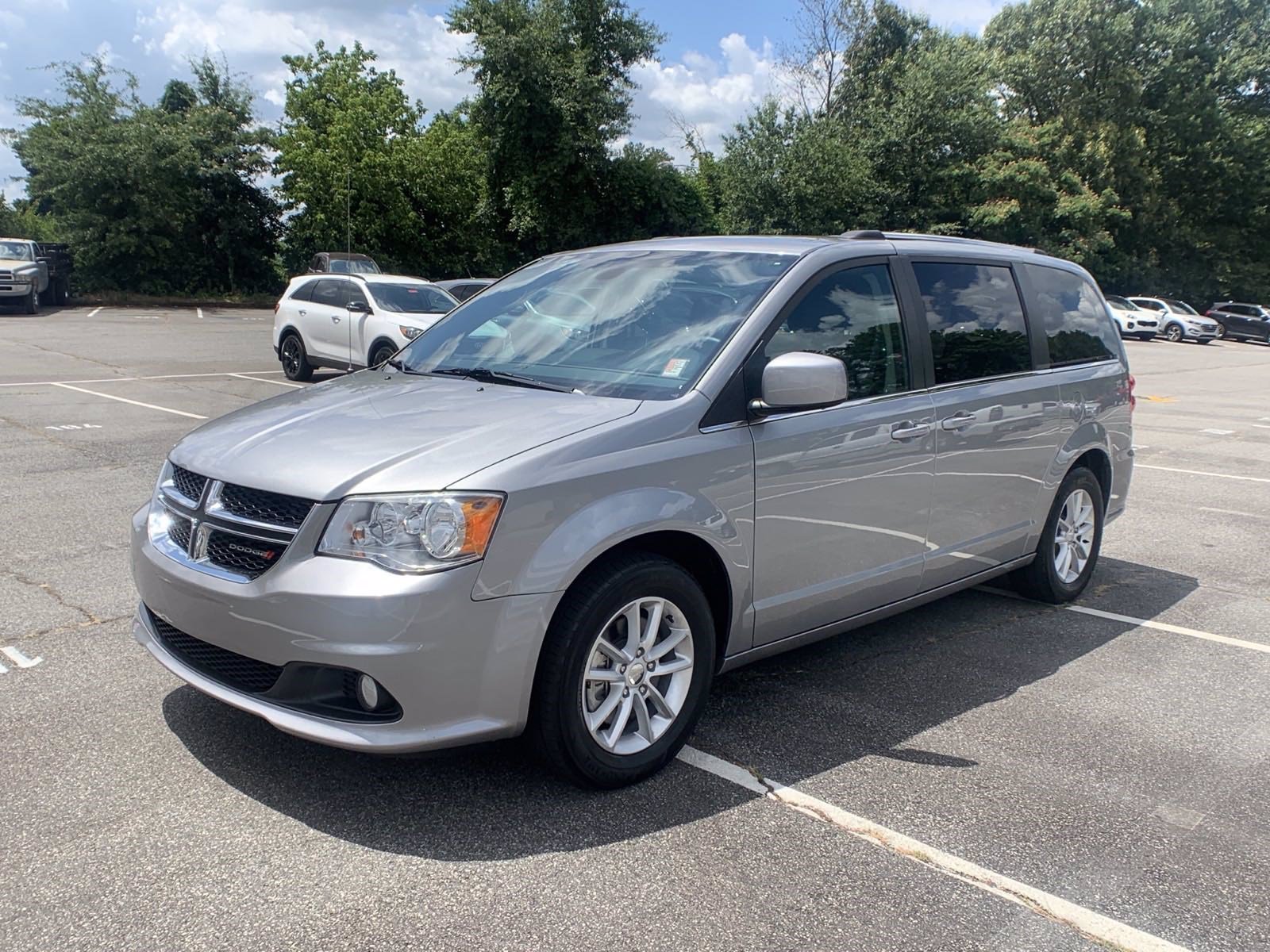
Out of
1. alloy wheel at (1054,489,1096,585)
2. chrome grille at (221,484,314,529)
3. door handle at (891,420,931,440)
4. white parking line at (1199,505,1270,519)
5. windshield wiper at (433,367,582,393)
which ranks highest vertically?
windshield wiper at (433,367,582,393)

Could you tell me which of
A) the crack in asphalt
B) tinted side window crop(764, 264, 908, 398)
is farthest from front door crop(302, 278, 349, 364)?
tinted side window crop(764, 264, 908, 398)

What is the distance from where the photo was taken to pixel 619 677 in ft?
11.5

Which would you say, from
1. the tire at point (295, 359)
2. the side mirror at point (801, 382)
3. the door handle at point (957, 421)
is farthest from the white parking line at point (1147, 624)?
the tire at point (295, 359)

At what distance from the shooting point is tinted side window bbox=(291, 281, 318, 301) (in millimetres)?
17027

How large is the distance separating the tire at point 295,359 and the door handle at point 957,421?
13.6 m

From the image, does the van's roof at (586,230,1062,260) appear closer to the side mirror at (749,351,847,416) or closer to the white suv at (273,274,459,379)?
the side mirror at (749,351,847,416)

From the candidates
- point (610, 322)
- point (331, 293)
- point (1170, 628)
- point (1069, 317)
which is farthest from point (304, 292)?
point (1170, 628)

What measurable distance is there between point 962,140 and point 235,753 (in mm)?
44571

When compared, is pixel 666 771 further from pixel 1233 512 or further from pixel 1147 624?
pixel 1233 512

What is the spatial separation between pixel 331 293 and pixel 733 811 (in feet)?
47.8

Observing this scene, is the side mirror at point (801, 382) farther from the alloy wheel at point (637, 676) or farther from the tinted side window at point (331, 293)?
the tinted side window at point (331, 293)

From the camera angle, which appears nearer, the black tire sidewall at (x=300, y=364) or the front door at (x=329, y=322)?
the front door at (x=329, y=322)

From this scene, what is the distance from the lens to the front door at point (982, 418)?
4.77 metres

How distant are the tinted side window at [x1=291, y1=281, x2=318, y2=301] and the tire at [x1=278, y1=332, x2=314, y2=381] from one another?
0.58m
